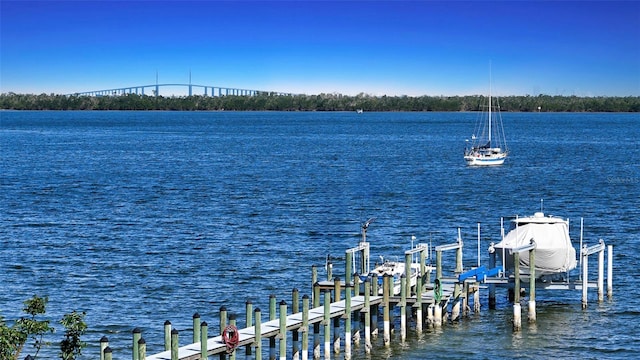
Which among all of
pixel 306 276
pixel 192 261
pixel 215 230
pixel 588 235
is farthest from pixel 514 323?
pixel 215 230

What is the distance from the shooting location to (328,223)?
54.3 meters

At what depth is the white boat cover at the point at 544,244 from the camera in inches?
1324

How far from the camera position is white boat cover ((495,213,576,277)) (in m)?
33.6

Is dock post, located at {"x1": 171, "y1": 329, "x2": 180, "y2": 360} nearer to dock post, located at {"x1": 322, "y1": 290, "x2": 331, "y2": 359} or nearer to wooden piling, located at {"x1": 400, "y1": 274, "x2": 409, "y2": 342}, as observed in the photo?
A: dock post, located at {"x1": 322, "y1": 290, "x2": 331, "y2": 359}

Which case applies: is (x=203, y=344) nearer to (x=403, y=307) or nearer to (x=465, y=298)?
(x=403, y=307)

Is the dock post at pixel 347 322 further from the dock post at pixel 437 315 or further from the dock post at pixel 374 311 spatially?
the dock post at pixel 437 315

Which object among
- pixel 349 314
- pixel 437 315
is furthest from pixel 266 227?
pixel 349 314

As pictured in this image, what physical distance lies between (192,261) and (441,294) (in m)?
14.2

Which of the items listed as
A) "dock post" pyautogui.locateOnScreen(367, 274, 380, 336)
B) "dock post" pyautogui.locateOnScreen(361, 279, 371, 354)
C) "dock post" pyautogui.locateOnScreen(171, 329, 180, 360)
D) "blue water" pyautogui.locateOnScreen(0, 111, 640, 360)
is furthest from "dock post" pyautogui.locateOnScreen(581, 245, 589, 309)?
"dock post" pyautogui.locateOnScreen(171, 329, 180, 360)

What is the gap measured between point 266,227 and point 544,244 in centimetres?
2088

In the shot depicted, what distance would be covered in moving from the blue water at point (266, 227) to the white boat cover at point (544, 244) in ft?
5.01

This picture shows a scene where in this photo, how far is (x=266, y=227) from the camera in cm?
5272

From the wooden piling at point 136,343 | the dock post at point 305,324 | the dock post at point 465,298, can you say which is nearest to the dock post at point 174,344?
the wooden piling at point 136,343

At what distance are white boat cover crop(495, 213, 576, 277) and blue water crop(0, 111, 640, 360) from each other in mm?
Answer: 1526
